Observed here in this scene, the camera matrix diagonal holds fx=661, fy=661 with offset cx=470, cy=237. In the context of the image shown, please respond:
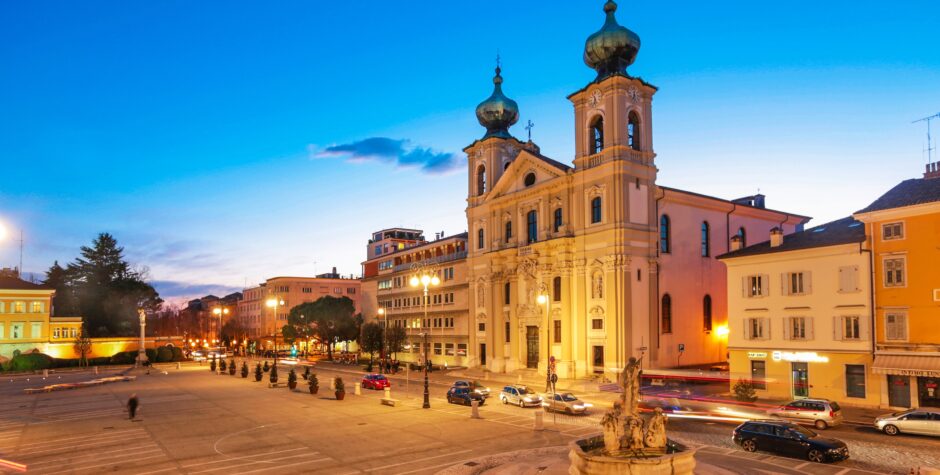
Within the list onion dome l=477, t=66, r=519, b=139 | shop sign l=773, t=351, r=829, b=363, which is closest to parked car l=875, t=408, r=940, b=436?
shop sign l=773, t=351, r=829, b=363

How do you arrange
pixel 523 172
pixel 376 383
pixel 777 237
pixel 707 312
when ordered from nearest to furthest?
pixel 777 237
pixel 376 383
pixel 707 312
pixel 523 172

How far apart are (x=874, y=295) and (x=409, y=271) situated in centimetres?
6088

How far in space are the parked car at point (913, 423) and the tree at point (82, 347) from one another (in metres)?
92.9

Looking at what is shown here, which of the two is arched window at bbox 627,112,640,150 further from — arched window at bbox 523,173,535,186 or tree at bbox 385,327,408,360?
tree at bbox 385,327,408,360

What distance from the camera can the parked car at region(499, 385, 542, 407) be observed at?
38750 mm

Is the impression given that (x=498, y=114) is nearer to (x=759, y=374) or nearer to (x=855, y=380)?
(x=759, y=374)

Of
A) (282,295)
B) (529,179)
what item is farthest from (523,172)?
(282,295)

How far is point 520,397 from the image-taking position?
129ft

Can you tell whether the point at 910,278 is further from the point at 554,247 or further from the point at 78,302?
the point at 78,302

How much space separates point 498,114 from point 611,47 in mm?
18036

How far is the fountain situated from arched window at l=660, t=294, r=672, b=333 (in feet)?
121

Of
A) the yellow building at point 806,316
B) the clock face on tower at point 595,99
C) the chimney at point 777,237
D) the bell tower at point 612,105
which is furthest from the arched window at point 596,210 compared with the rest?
the chimney at point 777,237

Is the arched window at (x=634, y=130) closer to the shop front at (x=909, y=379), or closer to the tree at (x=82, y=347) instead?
the shop front at (x=909, y=379)

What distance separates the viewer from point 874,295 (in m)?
35.9
